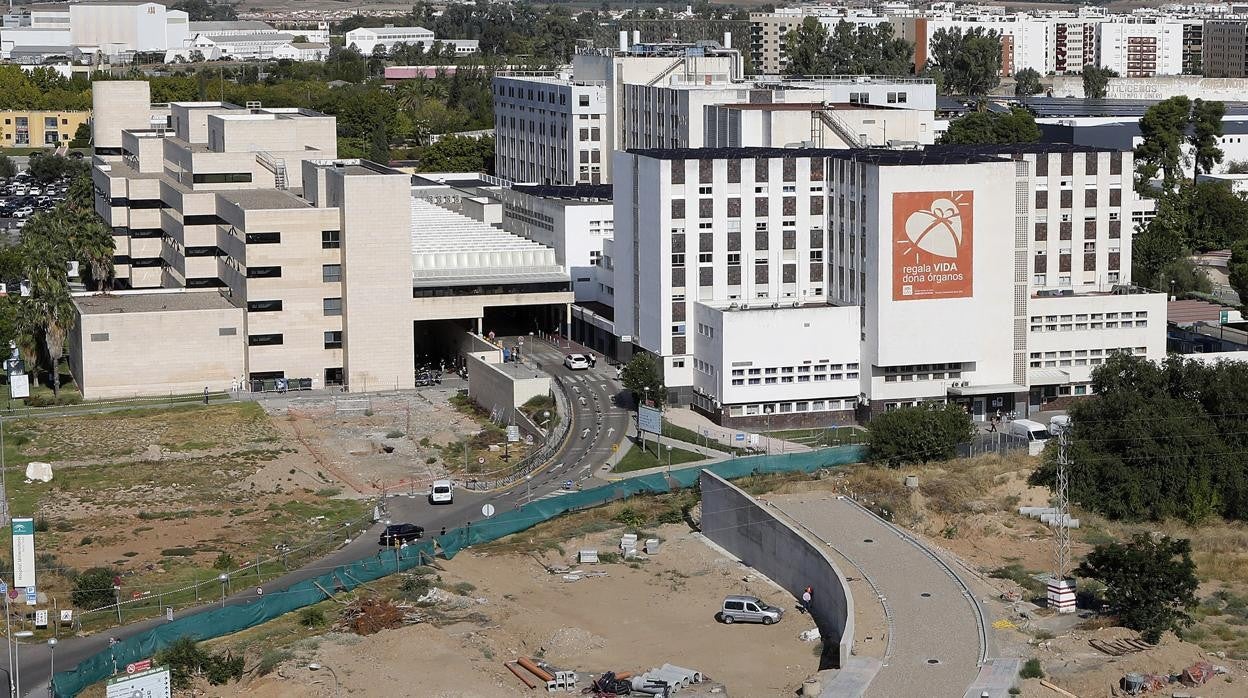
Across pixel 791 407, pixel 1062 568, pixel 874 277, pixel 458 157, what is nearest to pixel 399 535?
pixel 791 407

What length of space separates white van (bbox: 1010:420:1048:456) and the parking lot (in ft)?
272

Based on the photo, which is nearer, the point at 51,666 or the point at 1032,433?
the point at 51,666

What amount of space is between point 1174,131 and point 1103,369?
62.3 meters

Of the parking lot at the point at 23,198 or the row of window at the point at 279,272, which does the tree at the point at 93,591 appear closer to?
the row of window at the point at 279,272

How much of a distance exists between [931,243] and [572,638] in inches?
1129

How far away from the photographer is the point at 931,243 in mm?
75000

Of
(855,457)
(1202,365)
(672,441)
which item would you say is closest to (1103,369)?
(1202,365)

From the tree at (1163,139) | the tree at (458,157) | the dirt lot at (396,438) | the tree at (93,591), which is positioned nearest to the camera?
the tree at (93,591)

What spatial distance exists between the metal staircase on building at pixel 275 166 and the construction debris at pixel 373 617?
48645 mm

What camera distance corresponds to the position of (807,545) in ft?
183

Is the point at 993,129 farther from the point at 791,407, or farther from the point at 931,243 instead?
the point at 791,407

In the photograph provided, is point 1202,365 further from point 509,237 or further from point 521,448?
point 509,237

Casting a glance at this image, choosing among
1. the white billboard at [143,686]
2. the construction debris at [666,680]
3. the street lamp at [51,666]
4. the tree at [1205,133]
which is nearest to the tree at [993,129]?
the tree at [1205,133]

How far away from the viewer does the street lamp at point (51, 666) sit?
4822 cm
